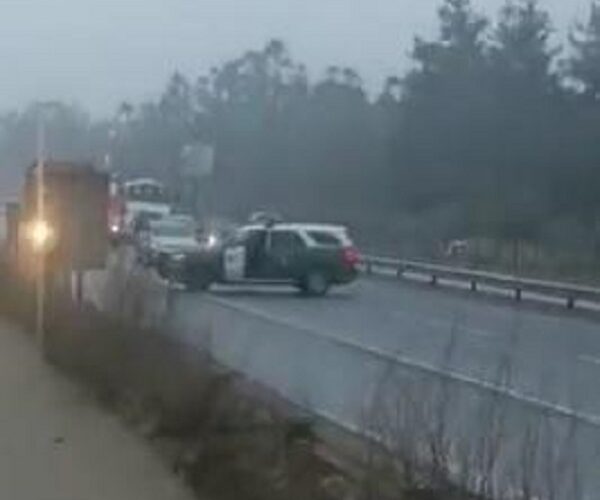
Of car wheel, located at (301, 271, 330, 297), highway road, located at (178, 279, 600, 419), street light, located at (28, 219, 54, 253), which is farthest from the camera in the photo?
car wheel, located at (301, 271, 330, 297)

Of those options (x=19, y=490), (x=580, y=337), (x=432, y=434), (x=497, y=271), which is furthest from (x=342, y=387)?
(x=497, y=271)

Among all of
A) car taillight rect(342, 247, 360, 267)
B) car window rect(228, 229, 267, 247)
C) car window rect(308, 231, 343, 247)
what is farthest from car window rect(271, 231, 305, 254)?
car taillight rect(342, 247, 360, 267)

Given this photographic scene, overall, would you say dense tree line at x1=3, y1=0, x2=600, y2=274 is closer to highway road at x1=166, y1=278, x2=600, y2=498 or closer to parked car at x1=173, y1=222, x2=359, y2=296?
parked car at x1=173, y1=222, x2=359, y2=296

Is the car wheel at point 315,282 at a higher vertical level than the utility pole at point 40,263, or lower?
lower

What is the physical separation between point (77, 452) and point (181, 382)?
3.97 feet

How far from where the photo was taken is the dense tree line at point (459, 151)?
6588 cm

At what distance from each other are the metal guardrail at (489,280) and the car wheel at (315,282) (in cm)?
308

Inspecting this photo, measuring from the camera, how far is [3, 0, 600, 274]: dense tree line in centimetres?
6588

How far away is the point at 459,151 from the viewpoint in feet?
235

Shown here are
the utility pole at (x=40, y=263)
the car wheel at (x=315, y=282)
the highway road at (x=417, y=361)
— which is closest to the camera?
the highway road at (x=417, y=361)

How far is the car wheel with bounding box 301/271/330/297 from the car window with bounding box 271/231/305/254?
75 cm

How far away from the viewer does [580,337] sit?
31.6 m

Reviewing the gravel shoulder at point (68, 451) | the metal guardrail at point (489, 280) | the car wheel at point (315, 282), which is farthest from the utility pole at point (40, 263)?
the metal guardrail at point (489, 280)

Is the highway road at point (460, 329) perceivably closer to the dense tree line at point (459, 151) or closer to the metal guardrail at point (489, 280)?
the metal guardrail at point (489, 280)
